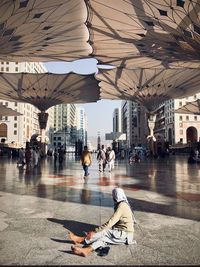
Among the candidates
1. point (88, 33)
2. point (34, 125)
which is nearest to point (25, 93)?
point (88, 33)

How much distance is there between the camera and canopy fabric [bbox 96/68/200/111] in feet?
116

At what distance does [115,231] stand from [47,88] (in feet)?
120

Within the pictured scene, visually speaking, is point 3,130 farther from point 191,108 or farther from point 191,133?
point 191,108

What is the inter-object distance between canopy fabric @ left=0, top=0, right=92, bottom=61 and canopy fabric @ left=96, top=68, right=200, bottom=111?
11773mm

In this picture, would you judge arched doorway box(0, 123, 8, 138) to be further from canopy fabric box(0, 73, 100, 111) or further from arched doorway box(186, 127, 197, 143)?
arched doorway box(186, 127, 197, 143)

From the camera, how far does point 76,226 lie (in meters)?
5.91

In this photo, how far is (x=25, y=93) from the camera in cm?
4109

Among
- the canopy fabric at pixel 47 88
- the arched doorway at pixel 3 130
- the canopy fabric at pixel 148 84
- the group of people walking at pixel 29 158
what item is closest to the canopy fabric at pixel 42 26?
the group of people walking at pixel 29 158

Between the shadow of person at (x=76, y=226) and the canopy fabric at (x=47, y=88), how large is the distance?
105ft

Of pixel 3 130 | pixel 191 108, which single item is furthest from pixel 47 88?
pixel 3 130

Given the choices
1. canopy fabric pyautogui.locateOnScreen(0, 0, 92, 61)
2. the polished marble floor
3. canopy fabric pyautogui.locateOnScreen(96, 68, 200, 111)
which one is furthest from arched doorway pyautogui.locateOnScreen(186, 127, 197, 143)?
the polished marble floor

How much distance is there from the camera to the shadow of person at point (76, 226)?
5.64 meters

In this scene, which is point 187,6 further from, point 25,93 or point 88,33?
point 25,93

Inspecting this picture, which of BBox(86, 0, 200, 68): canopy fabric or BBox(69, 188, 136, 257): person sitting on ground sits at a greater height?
BBox(86, 0, 200, 68): canopy fabric
